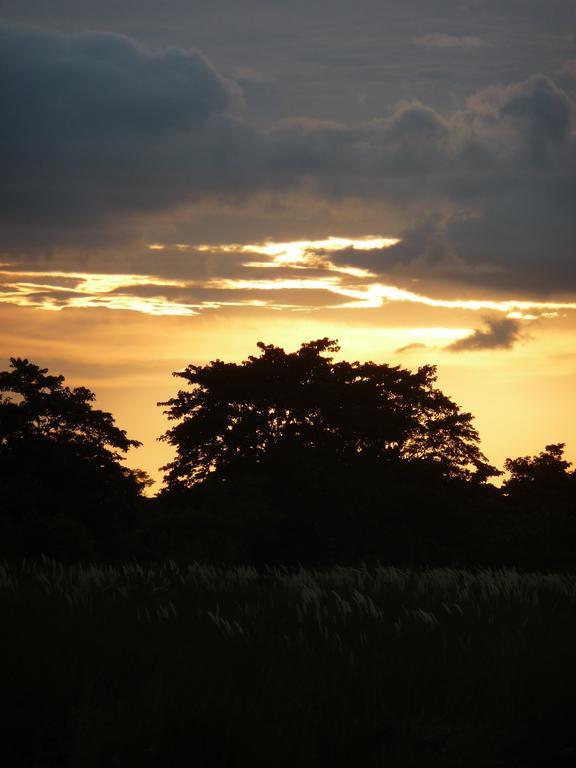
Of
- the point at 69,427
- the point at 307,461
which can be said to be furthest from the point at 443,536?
the point at 69,427

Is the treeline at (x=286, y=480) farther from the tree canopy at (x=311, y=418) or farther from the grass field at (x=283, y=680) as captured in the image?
the grass field at (x=283, y=680)

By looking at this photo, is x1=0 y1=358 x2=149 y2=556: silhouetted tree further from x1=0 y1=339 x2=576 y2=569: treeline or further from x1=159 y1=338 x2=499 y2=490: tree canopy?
x1=159 y1=338 x2=499 y2=490: tree canopy

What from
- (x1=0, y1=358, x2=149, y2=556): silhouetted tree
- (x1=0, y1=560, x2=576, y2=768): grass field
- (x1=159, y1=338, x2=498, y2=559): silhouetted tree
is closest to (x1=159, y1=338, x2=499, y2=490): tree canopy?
(x1=159, y1=338, x2=498, y2=559): silhouetted tree

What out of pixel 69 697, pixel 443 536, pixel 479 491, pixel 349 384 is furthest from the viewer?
pixel 349 384

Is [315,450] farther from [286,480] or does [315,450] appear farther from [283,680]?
[283,680]

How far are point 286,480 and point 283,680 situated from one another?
1165 inches

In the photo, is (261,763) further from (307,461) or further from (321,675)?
(307,461)

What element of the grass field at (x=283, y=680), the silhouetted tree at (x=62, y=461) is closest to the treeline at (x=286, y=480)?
the silhouetted tree at (x=62, y=461)

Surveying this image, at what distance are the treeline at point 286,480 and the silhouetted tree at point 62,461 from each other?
0.16 ft

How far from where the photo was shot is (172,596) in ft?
28.9

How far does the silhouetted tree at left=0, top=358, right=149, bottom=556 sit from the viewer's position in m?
27.9

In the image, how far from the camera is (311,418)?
40.4 metres

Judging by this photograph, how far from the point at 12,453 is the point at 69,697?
78.3ft

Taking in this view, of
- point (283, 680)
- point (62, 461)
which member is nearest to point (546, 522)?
point (62, 461)
